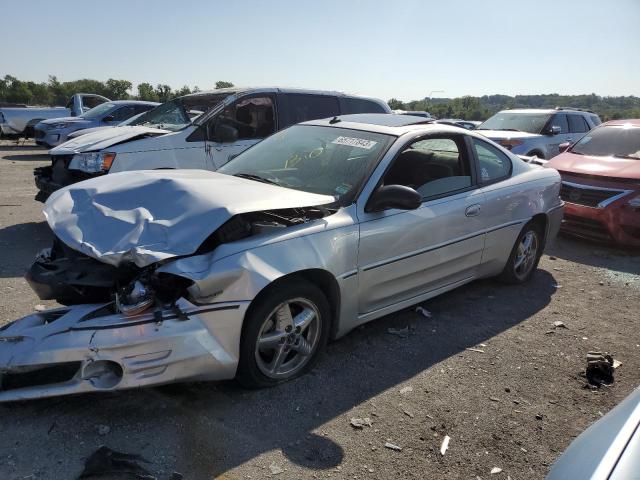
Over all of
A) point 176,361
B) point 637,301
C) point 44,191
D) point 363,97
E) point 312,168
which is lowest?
point 637,301

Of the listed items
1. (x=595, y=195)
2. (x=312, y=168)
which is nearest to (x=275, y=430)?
(x=312, y=168)

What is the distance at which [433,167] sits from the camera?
4488 mm

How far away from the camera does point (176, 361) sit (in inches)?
108

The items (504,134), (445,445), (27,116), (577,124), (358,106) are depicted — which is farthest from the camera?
(27,116)

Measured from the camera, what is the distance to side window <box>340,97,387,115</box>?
7816 mm

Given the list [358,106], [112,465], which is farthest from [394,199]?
[358,106]

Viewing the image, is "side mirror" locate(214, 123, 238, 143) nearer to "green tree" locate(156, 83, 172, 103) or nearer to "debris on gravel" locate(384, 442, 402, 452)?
"debris on gravel" locate(384, 442, 402, 452)

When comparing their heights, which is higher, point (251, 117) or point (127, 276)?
point (251, 117)

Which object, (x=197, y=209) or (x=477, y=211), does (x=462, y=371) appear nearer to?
(x=477, y=211)

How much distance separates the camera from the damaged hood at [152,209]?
295cm

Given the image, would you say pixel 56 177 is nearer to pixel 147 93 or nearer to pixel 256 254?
pixel 256 254

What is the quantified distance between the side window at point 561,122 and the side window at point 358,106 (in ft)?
18.1

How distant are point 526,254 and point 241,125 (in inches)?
157

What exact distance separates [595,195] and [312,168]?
185 inches
